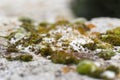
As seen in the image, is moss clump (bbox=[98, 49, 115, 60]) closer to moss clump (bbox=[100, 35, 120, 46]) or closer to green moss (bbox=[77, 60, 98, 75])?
moss clump (bbox=[100, 35, 120, 46])

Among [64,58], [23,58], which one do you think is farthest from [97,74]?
[23,58]

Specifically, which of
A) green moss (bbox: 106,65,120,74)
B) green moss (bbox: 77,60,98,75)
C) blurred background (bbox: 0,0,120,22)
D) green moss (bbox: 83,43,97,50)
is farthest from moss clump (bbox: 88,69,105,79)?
blurred background (bbox: 0,0,120,22)

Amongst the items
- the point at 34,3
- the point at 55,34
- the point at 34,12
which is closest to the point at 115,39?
the point at 55,34

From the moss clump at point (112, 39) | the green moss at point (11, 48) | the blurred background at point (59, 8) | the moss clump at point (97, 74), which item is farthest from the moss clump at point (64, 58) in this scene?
the blurred background at point (59, 8)

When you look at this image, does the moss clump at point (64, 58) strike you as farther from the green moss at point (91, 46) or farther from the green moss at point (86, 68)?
the green moss at point (91, 46)

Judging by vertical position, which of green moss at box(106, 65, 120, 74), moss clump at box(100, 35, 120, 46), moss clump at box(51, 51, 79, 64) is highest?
moss clump at box(100, 35, 120, 46)

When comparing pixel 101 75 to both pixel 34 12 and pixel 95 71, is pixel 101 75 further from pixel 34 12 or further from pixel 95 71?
pixel 34 12

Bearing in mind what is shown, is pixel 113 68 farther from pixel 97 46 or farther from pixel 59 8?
pixel 59 8
